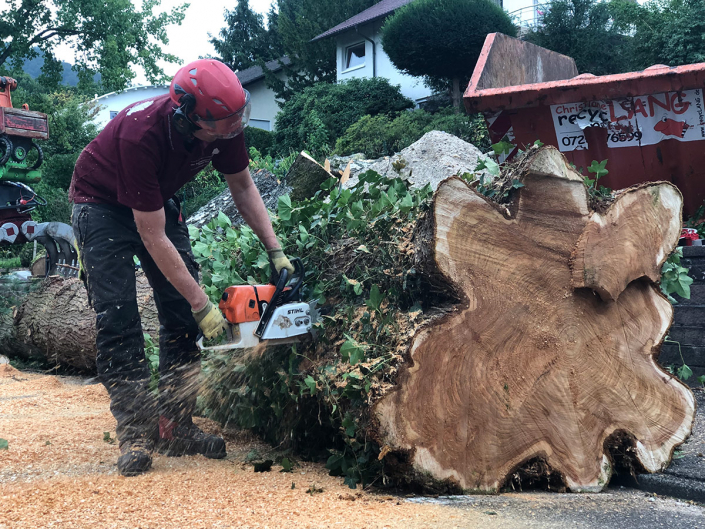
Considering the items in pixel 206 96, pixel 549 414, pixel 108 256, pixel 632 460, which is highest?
pixel 206 96

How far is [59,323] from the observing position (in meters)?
5.19

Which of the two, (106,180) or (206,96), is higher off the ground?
(206,96)

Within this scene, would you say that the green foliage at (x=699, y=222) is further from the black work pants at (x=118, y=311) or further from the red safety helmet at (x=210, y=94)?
the black work pants at (x=118, y=311)

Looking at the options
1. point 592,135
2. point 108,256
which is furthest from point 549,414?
point 592,135

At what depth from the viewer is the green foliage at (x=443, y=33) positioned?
15.4m

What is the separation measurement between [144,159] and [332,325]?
3.34ft

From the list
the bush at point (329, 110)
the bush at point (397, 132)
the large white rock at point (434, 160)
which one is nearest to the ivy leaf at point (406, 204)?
the large white rock at point (434, 160)

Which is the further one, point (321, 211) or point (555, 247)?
point (321, 211)

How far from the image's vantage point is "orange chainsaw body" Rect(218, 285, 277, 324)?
246cm

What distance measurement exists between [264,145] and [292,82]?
3.84 m

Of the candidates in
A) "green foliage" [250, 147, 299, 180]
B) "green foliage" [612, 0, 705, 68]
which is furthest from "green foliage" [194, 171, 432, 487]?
"green foliage" [612, 0, 705, 68]

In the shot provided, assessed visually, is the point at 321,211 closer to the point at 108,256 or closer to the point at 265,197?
the point at 108,256

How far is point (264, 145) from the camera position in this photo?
2044 centimetres

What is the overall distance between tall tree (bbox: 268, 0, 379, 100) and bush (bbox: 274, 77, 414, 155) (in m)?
4.57
